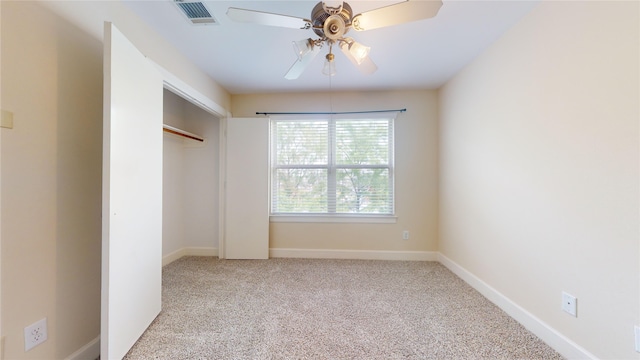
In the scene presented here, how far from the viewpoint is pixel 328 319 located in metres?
1.81

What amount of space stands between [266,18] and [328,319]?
213 centimetres

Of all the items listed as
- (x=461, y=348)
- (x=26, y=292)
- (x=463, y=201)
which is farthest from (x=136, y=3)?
(x=463, y=201)

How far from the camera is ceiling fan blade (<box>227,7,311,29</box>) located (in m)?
1.29

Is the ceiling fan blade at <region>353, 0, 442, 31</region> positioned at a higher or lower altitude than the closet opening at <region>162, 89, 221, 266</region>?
higher

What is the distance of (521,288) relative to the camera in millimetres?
1783

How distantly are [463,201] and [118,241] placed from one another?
304cm

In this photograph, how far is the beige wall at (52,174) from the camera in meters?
1.08

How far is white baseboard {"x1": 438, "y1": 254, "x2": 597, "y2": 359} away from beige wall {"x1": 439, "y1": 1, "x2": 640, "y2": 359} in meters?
0.04

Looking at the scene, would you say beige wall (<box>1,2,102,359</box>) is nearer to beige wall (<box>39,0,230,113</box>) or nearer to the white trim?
beige wall (<box>39,0,230,113</box>)

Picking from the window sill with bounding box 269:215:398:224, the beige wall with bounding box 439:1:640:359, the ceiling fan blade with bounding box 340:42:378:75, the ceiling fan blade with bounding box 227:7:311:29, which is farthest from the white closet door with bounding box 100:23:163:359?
the beige wall with bounding box 439:1:640:359

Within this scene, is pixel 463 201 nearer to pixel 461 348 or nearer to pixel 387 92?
pixel 461 348

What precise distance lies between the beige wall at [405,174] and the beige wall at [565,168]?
34.3 inches

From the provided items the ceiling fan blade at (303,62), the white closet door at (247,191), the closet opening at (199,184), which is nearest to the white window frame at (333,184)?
the white closet door at (247,191)

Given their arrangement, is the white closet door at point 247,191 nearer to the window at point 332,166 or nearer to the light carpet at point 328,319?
A: the window at point 332,166
